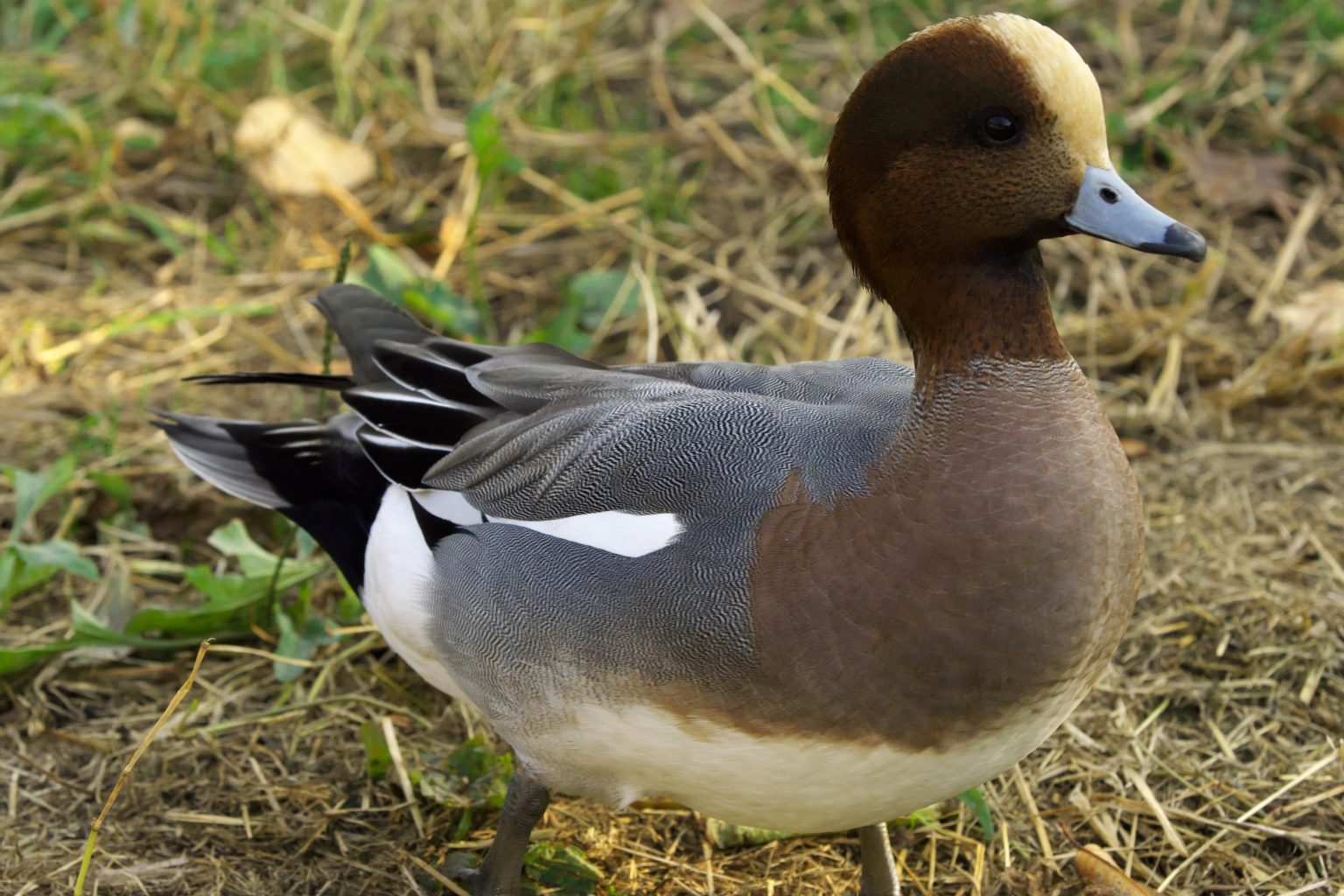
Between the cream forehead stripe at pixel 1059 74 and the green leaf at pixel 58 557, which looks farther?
the green leaf at pixel 58 557

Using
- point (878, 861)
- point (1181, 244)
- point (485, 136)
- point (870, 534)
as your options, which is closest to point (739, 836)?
point (878, 861)

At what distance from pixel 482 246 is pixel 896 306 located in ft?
7.43

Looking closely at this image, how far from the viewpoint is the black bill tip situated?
5.91 feet

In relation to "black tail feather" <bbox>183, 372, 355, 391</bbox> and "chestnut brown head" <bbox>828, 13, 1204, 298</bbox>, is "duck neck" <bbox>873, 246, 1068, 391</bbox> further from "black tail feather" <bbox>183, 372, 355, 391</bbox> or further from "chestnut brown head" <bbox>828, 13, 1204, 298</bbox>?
"black tail feather" <bbox>183, 372, 355, 391</bbox>

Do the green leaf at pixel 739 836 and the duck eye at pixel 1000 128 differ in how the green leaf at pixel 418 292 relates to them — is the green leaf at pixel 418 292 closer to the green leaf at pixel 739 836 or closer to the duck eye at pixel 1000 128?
the green leaf at pixel 739 836

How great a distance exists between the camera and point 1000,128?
186 cm

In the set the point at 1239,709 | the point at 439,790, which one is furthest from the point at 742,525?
the point at 1239,709

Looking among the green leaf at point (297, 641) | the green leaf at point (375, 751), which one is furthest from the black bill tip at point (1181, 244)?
the green leaf at point (297, 641)

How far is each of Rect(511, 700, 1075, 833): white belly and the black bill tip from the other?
62cm

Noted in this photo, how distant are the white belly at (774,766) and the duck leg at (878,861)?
0.80 ft

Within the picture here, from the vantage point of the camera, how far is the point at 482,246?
4.10 meters

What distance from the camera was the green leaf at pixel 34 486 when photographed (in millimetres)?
2961

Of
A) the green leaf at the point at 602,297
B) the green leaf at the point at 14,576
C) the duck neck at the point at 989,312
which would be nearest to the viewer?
the duck neck at the point at 989,312

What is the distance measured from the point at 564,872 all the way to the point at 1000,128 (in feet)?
4.56
